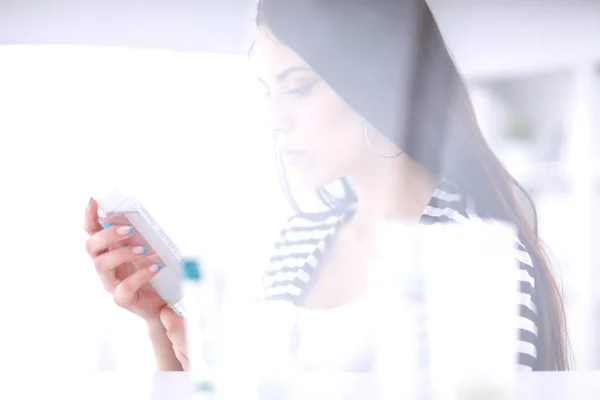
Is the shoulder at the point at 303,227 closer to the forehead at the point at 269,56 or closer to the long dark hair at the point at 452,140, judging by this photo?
the long dark hair at the point at 452,140

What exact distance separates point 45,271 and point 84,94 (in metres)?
0.23

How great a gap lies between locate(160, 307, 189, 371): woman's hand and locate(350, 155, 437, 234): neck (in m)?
0.27

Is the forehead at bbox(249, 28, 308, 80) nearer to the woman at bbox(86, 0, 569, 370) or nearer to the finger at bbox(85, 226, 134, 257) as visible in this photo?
the woman at bbox(86, 0, 569, 370)

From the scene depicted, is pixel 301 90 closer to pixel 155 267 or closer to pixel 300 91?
pixel 300 91

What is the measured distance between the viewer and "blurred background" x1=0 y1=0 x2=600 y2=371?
73 centimetres

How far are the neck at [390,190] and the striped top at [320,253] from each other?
16 mm

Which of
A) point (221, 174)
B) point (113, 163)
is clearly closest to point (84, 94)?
point (113, 163)

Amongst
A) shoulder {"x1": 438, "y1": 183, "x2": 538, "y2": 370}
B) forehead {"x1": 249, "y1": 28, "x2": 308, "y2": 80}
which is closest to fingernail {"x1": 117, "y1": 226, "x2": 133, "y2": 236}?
forehead {"x1": 249, "y1": 28, "x2": 308, "y2": 80}

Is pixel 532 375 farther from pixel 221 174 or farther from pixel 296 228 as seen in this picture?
pixel 221 174

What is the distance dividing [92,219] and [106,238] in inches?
1.9

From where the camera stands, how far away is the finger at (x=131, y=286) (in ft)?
2.20

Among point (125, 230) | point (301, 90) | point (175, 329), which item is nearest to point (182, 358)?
point (175, 329)

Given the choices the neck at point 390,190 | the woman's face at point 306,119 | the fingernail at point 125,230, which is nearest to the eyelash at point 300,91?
the woman's face at point 306,119

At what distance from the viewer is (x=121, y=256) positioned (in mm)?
673
